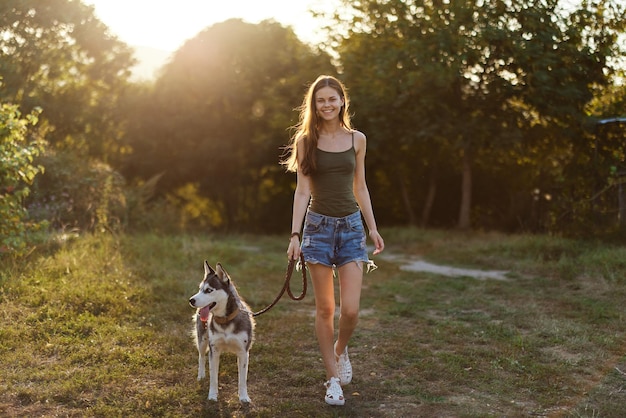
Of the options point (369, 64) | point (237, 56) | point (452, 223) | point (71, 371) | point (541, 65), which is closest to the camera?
point (71, 371)

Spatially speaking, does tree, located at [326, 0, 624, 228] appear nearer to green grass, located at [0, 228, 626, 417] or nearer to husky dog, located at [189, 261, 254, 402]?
green grass, located at [0, 228, 626, 417]

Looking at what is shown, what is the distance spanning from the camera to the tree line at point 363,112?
13.5 metres

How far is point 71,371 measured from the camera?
5293 mm

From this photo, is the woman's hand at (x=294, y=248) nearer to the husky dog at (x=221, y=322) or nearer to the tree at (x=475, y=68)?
the husky dog at (x=221, y=322)

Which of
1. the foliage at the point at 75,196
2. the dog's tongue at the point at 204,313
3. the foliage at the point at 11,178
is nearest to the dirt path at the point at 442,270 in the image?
the foliage at the point at 75,196

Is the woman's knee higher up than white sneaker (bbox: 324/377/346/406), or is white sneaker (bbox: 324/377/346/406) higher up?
the woman's knee

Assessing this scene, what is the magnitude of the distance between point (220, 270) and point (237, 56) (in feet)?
54.5

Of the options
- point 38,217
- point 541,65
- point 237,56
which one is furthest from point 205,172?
point 541,65

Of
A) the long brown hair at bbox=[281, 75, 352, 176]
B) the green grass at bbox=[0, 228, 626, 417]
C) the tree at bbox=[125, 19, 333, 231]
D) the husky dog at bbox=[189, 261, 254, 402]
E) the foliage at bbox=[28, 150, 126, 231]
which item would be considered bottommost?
the green grass at bbox=[0, 228, 626, 417]

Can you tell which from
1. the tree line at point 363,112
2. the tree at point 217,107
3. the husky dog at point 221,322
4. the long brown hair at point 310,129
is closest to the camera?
the long brown hair at point 310,129

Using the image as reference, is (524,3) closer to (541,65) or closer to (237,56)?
(541,65)

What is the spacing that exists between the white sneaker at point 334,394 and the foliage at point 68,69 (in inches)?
646

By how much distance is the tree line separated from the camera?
13469mm

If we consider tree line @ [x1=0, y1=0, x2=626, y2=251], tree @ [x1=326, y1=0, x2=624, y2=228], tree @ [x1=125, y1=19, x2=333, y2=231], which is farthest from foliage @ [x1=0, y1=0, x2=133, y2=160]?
tree @ [x1=326, y1=0, x2=624, y2=228]
